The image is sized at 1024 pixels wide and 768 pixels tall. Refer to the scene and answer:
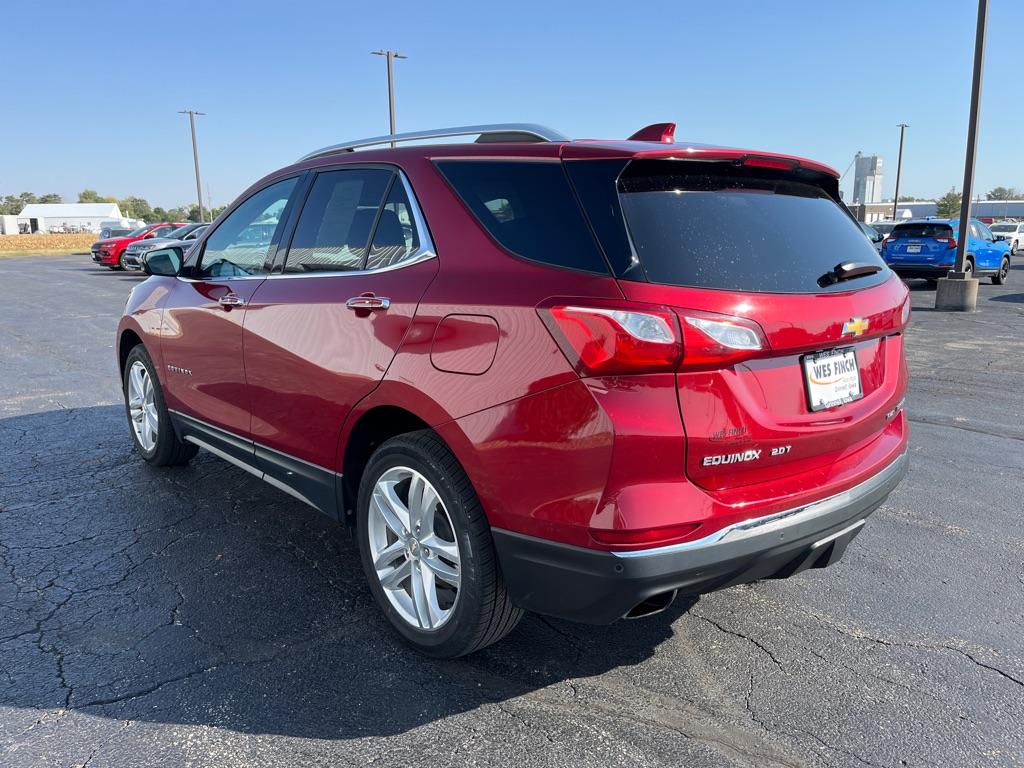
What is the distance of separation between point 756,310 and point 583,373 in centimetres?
57

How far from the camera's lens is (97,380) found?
7.93 m

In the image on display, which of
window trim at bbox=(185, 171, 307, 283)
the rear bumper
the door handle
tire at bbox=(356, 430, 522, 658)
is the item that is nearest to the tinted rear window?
tire at bbox=(356, 430, 522, 658)

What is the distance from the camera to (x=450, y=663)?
2857mm

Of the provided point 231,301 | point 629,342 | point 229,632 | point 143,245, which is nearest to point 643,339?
point 629,342

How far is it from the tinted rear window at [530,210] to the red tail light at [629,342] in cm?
18

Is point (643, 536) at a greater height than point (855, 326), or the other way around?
point (855, 326)

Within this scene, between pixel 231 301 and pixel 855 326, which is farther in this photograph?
pixel 231 301

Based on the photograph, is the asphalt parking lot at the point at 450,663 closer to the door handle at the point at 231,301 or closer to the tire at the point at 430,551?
the tire at the point at 430,551

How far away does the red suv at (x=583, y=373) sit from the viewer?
2234 mm

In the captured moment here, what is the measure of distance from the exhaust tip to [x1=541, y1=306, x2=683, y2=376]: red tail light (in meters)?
0.69

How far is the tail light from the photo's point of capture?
2.20 m

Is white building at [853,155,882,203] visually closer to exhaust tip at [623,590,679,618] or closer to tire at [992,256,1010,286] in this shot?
tire at [992,256,1010,286]

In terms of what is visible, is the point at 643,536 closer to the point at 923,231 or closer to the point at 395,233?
the point at 395,233

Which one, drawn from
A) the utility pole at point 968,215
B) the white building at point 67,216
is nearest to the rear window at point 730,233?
the utility pole at point 968,215
